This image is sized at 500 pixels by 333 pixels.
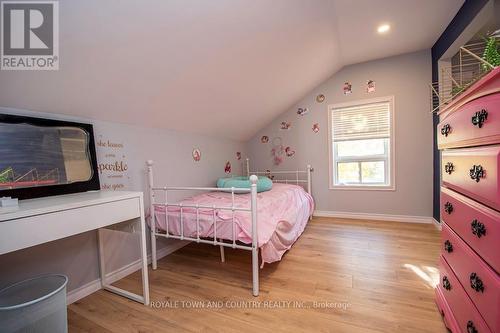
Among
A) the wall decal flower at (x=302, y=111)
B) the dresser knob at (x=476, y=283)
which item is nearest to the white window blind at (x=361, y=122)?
the wall decal flower at (x=302, y=111)

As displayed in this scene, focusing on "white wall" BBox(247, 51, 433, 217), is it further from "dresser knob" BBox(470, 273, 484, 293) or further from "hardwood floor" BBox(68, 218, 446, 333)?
"dresser knob" BBox(470, 273, 484, 293)

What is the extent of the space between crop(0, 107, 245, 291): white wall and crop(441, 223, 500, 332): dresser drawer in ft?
7.28

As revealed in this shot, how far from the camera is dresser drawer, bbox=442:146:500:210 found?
0.78 m

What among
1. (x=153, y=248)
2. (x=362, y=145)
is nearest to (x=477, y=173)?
(x=153, y=248)

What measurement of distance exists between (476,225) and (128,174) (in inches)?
89.3

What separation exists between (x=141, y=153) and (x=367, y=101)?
3.04 meters

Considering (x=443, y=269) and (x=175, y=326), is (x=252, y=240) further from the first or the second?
(x=443, y=269)

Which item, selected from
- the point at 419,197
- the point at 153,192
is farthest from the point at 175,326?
the point at 419,197

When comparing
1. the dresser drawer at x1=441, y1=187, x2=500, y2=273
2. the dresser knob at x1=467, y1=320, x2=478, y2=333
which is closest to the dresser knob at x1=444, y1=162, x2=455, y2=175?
the dresser drawer at x1=441, y1=187, x2=500, y2=273

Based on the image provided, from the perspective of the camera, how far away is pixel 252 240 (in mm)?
1623

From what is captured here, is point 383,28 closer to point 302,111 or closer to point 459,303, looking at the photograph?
point 302,111

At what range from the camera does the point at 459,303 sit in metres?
1.07

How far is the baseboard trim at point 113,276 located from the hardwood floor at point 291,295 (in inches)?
2.4

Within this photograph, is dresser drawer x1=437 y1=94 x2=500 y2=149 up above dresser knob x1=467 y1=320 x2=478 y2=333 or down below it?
above
